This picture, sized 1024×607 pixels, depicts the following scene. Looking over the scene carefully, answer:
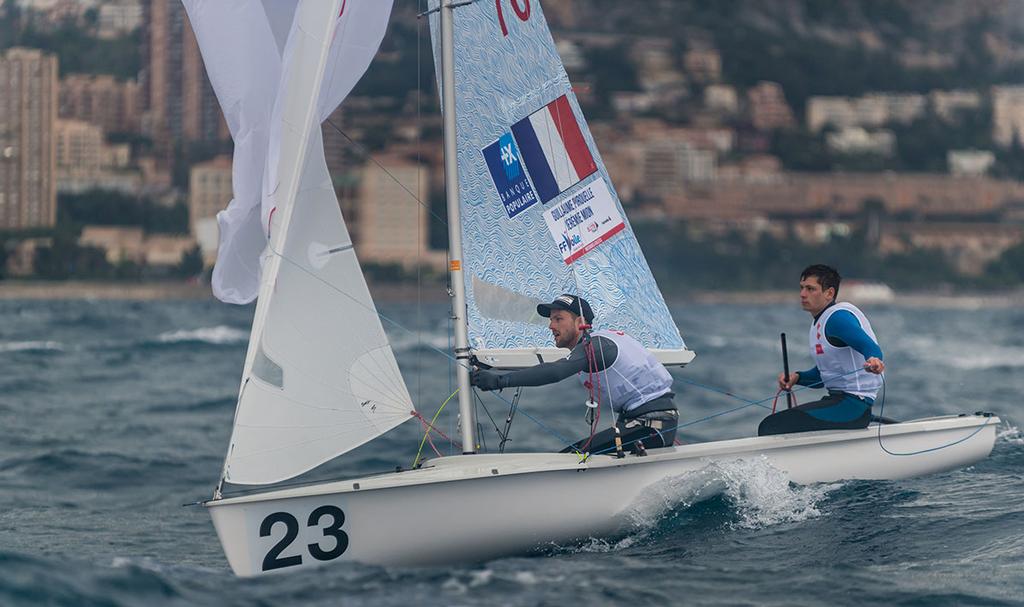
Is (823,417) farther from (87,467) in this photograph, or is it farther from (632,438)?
(87,467)

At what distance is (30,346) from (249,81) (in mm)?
15186

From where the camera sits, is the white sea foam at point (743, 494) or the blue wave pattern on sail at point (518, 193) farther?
the blue wave pattern on sail at point (518, 193)

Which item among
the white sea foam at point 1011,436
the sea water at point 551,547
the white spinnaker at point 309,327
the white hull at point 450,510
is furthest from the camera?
the white sea foam at point 1011,436

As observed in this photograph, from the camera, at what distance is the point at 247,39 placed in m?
6.09

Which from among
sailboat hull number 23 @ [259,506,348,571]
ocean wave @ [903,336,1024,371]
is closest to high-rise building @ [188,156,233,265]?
ocean wave @ [903,336,1024,371]

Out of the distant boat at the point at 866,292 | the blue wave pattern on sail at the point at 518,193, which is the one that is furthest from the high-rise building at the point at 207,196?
the blue wave pattern on sail at the point at 518,193

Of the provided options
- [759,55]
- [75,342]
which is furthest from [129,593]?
[759,55]

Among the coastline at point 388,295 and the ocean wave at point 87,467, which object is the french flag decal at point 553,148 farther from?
the coastline at point 388,295

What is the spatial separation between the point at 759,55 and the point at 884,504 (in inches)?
3153

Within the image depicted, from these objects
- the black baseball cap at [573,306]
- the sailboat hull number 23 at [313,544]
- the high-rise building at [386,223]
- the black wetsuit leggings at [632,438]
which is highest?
the high-rise building at [386,223]

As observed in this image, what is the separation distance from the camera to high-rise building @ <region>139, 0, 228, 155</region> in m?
51.6

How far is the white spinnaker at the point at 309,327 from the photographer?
549cm

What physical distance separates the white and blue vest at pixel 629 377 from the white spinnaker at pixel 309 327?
2.83 feet

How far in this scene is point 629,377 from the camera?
235 inches
